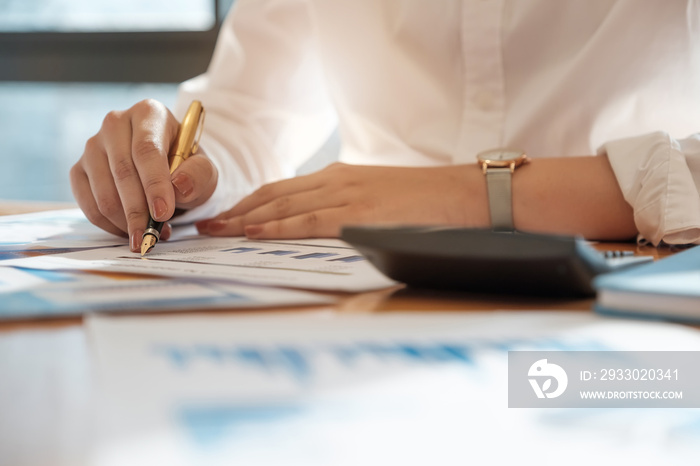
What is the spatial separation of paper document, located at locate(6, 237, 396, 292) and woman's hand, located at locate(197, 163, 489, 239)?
0.05 meters

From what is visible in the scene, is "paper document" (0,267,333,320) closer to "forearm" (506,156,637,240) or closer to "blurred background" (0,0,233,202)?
"forearm" (506,156,637,240)

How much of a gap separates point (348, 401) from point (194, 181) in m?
0.47

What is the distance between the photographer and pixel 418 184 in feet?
2.06

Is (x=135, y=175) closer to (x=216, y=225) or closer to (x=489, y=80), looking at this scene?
(x=216, y=225)

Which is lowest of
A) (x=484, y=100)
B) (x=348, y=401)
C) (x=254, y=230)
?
(x=348, y=401)

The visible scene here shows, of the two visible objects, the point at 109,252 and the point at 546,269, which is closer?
the point at 546,269

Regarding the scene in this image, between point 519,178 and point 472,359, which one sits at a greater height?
point 519,178

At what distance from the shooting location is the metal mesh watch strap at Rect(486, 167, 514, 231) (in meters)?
0.58

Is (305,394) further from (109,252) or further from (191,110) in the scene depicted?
(191,110)

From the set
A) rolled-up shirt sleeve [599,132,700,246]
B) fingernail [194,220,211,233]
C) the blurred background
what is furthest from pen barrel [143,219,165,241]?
the blurred background

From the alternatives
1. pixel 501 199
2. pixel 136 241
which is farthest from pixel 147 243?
pixel 501 199

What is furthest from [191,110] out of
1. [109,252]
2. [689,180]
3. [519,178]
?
[689,180]

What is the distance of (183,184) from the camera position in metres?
0.57

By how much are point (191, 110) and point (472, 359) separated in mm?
519
